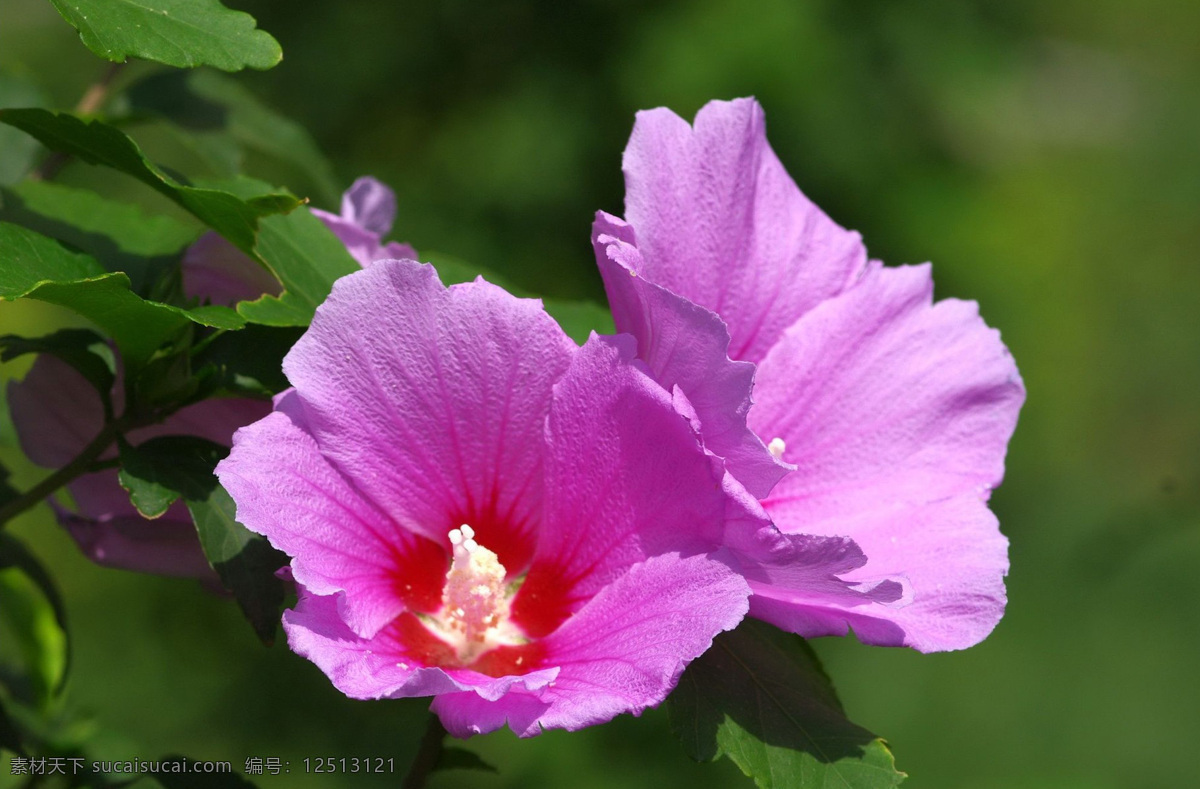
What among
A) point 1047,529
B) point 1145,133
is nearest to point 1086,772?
point 1047,529

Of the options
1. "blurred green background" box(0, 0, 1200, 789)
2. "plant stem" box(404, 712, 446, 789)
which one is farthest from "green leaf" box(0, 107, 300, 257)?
"blurred green background" box(0, 0, 1200, 789)

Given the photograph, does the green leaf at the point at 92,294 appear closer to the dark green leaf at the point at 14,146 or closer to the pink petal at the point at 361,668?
the pink petal at the point at 361,668

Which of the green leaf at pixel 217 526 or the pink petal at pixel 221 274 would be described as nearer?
the green leaf at pixel 217 526

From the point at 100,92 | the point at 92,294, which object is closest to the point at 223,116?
the point at 100,92

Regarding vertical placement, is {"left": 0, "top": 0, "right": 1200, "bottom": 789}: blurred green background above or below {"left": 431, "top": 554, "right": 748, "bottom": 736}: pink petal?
below

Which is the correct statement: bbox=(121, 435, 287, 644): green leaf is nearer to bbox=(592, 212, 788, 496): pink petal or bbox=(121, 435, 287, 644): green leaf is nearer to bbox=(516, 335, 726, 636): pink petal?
bbox=(516, 335, 726, 636): pink petal

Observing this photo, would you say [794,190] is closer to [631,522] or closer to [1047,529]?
[631,522]

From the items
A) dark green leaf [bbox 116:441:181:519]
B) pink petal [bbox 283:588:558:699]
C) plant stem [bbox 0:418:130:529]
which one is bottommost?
plant stem [bbox 0:418:130:529]

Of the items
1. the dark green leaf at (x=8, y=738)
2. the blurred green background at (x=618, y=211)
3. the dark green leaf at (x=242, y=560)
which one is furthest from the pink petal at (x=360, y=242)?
the blurred green background at (x=618, y=211)
